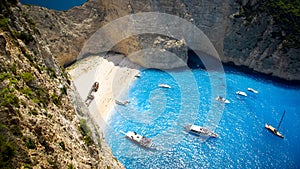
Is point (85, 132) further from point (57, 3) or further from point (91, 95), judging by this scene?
point (57, 3)

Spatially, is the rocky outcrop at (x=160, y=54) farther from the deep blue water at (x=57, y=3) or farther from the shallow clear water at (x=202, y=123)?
the deep blue water at (x=57, y=3)

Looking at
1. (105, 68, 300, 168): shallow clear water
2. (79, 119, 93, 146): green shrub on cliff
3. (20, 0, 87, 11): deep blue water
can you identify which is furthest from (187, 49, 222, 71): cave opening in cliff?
(79, 119, 93, 146): green shrub on cliff

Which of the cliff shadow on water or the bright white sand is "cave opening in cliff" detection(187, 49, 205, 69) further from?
the bright white sand

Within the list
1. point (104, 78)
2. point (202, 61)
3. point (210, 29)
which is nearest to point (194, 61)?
point (202, 61)

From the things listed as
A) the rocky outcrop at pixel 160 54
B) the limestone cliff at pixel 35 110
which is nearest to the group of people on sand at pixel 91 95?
the rocky outcrop at pixel 160 54

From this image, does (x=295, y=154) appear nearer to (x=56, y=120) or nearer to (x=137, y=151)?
(x=137, y=151)

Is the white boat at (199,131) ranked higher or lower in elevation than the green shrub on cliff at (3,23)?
lower
